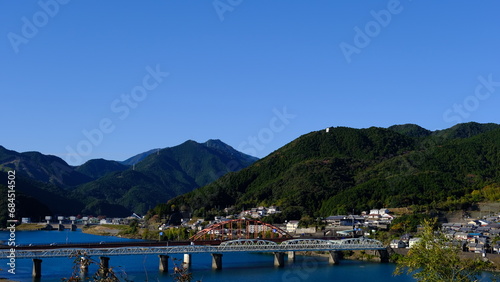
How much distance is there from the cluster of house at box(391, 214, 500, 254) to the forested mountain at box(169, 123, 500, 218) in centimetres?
665

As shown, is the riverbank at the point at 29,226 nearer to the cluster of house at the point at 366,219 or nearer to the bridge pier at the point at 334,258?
the cluster of house at the point at 366,219

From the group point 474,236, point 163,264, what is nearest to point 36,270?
point 163,264

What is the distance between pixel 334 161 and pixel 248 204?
14164 mm

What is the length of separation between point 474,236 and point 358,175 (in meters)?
37.2

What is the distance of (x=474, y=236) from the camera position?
44.1m

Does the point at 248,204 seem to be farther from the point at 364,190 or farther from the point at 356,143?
the point at 356,143

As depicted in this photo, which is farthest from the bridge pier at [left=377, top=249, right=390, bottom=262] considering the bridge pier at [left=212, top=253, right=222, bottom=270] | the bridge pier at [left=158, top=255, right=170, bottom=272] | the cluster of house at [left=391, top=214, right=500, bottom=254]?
the bridge pier at [left=158, top=255, right=170, bottom=272]

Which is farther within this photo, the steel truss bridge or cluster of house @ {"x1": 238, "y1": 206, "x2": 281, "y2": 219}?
cluster of house @ {"x1": 238, "y1": 206, "x2": 281, "y2": 219}

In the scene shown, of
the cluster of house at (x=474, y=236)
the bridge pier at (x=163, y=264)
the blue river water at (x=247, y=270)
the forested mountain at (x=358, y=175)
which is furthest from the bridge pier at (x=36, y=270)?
the forested mountain at (x=358, y=175)

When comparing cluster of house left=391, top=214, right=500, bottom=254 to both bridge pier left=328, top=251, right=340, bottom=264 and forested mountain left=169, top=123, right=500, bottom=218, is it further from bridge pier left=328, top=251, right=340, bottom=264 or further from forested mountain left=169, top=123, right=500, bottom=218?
forested mountain left=169, top=123, right=500, bottom=218

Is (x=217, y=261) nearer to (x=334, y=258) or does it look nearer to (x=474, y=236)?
(x=334, y=258)

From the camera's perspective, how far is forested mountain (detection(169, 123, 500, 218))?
6750 cm

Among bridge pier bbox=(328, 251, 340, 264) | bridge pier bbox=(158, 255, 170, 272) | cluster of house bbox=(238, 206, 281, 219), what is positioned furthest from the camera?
cluster of house bbox=(238, 206, 281, 219)

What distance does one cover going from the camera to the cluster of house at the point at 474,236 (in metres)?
41.5
